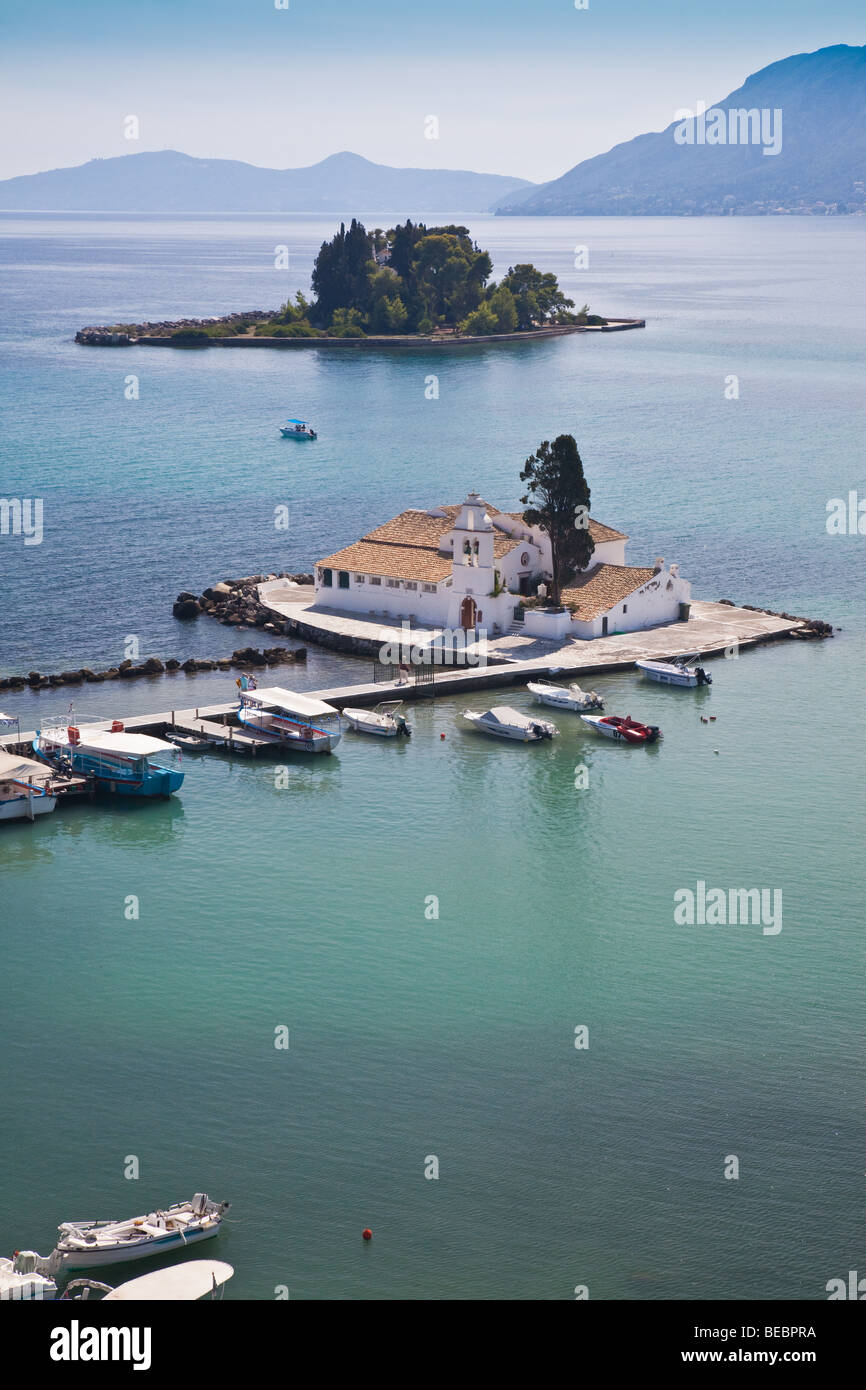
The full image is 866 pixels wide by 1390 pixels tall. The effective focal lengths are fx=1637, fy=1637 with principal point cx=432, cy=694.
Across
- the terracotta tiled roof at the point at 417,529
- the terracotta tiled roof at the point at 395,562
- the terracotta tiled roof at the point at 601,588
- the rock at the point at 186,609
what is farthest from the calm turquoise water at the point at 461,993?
the terracotta tiled roof at the point at 417,529

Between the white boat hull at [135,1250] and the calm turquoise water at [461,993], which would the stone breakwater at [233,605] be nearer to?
the calm turquoise water at [461,993]

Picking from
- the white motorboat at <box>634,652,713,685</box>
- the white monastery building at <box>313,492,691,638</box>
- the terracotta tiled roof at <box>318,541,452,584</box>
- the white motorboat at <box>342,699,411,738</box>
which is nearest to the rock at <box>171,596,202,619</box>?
the white monastery building at <box>313,492,691,638</box>

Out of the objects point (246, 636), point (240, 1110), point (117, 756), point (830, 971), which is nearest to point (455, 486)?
point (246, 636)

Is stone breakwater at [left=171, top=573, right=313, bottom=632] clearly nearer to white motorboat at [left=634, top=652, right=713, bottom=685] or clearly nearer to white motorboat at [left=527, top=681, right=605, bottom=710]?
white motorboat at [left=527, top=681, right=605, bottom=710]

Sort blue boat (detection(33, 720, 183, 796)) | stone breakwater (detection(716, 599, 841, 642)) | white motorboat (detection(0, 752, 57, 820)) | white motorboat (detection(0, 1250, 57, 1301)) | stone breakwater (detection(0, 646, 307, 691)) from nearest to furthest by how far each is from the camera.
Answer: white motorboat (detection(0, 1250, 57, 1301)), white motorboat (detection(0, 752, 57, 820)), blue boat (detection(33, 720, 183, 796)), stone breakwater (detection(0, 646, 307, 691)), stone breakwater (detection(716, 599, 841, 642))

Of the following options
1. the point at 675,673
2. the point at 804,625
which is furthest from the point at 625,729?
the point at 804,625

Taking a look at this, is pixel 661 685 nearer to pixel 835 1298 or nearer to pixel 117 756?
pixel 117 756
